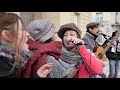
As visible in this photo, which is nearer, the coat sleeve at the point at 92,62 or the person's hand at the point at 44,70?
the coat sleeve at the point at 92,62

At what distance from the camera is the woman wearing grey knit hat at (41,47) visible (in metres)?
7.89

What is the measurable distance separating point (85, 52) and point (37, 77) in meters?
1.05

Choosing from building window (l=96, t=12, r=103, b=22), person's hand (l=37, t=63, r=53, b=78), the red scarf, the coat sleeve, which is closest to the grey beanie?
the red scarf

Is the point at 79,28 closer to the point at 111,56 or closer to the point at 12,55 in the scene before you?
the point at 111,56

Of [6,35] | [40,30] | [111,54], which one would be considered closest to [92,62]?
[111,54]

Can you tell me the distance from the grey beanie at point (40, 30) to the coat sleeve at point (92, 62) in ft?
2.26

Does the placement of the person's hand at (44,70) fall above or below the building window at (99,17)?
below

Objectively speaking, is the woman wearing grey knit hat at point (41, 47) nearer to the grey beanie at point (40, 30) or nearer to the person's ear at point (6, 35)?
the grey beanie at point (40, 30)

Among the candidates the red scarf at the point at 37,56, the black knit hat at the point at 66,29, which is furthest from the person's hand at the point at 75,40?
the red scarf at the point at 37,56

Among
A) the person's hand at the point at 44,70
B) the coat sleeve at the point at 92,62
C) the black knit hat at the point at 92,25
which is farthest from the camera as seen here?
the black knit hat at the point at 92,25

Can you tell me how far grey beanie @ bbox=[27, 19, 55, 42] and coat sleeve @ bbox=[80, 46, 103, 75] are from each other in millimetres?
688

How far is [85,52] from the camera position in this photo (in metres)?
7.86
